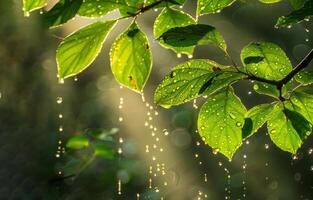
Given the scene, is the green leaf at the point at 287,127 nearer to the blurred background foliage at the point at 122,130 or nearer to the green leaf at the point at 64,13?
the green leaf at the point at 64,13

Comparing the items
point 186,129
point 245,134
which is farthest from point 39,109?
point 245,134

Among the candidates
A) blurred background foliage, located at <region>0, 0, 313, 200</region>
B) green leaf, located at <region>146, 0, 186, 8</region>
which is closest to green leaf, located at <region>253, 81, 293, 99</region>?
green leaf, located at <region>146, 0, 186, 8</region>

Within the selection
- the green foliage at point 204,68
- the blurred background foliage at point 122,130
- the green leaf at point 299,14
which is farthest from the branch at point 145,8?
the blurred background foliage at point 122,130

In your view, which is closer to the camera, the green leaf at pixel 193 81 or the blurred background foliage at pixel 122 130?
the green leaf at pixel 193 81

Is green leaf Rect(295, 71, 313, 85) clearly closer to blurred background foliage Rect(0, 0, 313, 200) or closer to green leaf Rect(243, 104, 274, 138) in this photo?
green leaf Rect(243, 104, 274, 138)

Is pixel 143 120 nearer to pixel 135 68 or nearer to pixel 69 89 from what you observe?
pixel 69 89

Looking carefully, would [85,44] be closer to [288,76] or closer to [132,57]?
[132,57]
